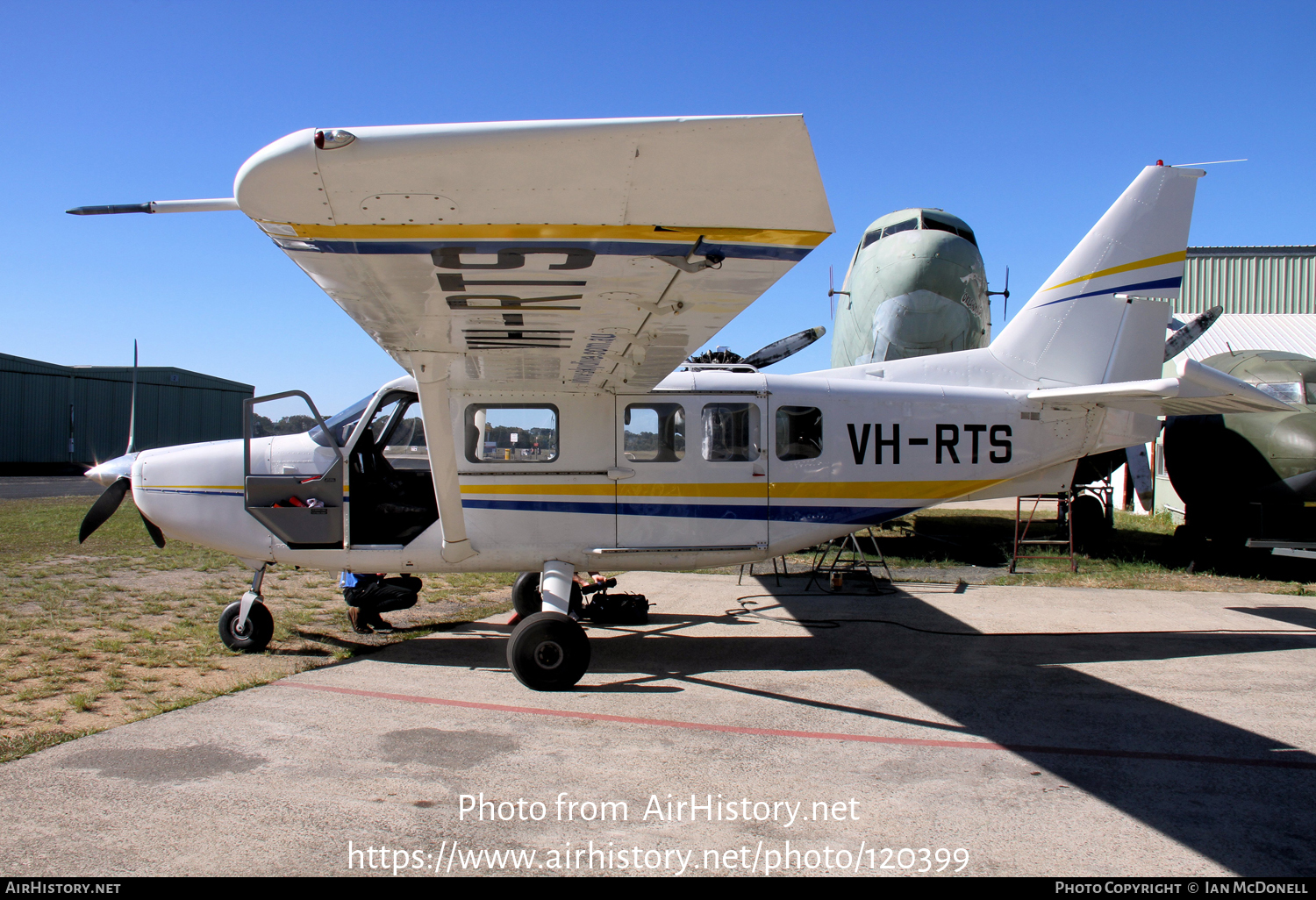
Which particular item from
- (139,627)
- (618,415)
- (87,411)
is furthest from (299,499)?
(87,411)

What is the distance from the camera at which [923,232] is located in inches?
517

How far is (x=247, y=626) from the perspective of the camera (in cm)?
645

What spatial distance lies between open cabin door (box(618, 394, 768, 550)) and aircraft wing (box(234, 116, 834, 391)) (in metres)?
2.39

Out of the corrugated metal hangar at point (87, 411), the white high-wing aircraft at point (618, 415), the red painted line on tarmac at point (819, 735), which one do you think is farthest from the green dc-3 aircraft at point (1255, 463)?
the corrugated metal hangar at point (87, 411)

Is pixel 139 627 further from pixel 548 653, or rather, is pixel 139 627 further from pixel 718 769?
pixel 718 769

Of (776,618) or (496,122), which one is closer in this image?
(496,122)

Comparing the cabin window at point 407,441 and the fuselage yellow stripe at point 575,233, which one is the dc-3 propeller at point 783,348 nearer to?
the cabin window at point 407,441

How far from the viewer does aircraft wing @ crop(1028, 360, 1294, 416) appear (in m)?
6.61

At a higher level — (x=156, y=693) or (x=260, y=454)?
(x=260, y=454)

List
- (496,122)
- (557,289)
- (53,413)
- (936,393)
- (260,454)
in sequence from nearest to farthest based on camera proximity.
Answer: (496,122) < (557,289) < (260,454) < (936,393) < (53,413)

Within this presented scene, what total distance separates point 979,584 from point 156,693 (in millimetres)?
9429

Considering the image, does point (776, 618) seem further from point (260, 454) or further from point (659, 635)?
point (260, 454)

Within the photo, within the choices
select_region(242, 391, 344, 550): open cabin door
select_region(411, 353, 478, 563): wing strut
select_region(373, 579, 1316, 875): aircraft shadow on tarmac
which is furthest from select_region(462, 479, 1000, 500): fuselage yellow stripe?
select_region(373, 579, 1316, 875): aircraft shadow on tarmac
